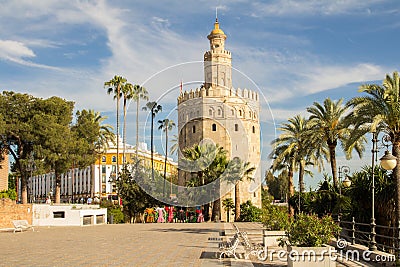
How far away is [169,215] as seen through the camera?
1535 inches

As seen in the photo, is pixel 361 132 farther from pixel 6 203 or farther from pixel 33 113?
pixel 33 113

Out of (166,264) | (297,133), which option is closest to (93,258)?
(166,264)

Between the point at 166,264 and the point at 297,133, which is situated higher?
the point at 297,133

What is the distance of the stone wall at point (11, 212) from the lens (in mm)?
26516

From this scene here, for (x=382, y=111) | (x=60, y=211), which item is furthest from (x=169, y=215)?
(x=382, y=111)

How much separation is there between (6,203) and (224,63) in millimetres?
31965

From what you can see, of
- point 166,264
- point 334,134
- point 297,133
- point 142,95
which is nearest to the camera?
point 166,264

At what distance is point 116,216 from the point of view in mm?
34562

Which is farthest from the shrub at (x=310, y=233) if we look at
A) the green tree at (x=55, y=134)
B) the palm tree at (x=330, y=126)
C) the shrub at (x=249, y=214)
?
the shrub at (x=249, y=214)

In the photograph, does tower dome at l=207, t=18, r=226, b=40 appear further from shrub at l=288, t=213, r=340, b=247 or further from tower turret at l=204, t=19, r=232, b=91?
shrub at l=288, t=213, r=340, b=247

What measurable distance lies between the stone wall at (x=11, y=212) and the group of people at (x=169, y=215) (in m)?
11.2

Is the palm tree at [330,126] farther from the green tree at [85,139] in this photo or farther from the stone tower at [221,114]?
the stone tower at [221,114]

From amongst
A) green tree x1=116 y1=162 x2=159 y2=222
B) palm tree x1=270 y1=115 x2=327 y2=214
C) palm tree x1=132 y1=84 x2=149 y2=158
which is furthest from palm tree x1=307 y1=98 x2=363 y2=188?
palm tree x1=132 y1=84 x2=149 y2=158

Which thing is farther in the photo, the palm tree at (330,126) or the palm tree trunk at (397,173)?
the palm tree at (330,126)
